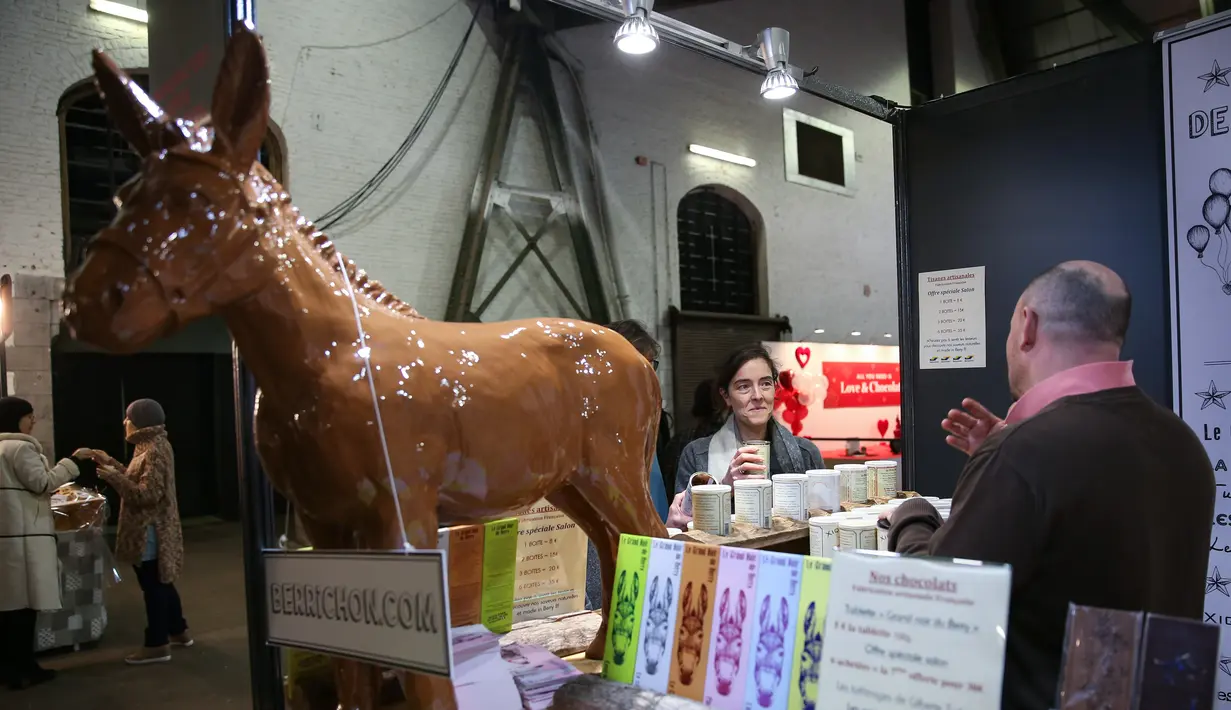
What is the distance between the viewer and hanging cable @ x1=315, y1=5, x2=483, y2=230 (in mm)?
5496

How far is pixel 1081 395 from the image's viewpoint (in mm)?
1259

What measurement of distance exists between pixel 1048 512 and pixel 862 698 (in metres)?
0.51

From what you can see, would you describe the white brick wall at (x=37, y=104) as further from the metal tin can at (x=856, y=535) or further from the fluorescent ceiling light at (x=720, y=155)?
the fluorescent ceiling light at (x=720, y=155)

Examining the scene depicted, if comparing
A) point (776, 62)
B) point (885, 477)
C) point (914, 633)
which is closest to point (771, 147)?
point (776, 62)

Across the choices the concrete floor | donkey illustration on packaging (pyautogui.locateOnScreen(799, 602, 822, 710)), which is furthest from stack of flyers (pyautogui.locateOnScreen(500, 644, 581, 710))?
the concrete floor

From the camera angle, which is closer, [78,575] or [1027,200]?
[1027,200]

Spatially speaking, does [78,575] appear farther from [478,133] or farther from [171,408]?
[478,133]

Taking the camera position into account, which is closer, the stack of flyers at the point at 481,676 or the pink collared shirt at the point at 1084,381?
the stack of flyers at the point at 481,676

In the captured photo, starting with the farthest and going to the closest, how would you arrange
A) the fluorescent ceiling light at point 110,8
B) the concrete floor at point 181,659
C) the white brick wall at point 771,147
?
the white brick wall at point 771,147
the fluorescent ceiling light at point 110,8
the concrete floor at point 181,659

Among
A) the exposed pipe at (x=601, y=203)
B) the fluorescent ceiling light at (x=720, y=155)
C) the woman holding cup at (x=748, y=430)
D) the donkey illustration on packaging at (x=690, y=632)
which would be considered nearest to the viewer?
the donkey illustration on packaging at (x=690, y=632)

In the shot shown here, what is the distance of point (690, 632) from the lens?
1.03 meters

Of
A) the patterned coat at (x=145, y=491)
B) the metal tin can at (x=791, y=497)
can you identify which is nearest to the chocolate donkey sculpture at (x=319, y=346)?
the metal tin can at (x=791, y=497)

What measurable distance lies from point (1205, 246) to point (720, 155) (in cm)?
579

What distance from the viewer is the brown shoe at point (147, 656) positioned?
4160 mm
